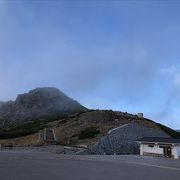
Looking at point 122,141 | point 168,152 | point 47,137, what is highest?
point 47,137

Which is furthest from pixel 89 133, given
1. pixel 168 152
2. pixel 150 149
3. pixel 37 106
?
pixel 37 106

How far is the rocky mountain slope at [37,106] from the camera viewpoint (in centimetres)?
12757

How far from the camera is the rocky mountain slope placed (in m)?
128

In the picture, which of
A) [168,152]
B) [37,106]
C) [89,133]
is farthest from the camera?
[37,106]

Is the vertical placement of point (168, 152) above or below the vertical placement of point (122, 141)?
below

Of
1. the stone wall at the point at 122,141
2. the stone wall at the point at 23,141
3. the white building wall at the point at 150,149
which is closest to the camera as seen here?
the white building wall at the point at 150,149

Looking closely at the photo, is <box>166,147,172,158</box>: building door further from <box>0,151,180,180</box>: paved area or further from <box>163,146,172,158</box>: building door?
<box>0,151,180,180</box>: paved area

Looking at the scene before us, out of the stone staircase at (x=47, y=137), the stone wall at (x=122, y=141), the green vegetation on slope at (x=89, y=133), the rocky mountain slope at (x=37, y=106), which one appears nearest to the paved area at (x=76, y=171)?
the stone wall at (x=122, y=141)

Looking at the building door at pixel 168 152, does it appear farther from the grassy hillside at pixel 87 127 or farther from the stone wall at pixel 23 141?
the stone wall at pixel 23 141

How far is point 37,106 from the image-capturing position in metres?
134

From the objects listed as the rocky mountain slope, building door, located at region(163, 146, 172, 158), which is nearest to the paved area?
building door, located at region(163, 146, 172, 158)

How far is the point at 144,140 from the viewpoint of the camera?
52.5 m

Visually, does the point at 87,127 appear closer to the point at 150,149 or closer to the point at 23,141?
the point at 23,141

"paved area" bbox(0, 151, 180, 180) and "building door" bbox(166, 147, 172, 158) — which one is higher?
"building door" bbox(166, 147, 172, 158)
